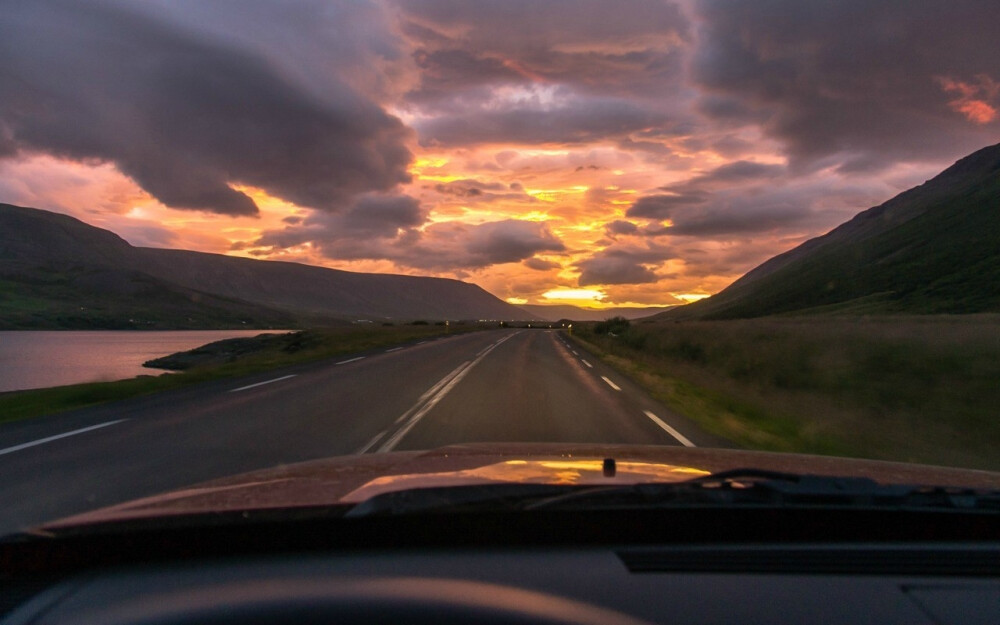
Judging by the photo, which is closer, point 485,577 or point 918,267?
point 485,577

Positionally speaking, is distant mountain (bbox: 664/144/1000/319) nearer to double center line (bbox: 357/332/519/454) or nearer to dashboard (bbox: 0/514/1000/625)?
double center line (bbox: 357/332/519/454)

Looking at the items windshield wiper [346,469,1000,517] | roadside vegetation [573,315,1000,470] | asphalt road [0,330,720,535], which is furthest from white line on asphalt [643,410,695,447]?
windshield wiper [346,469,1000,517]

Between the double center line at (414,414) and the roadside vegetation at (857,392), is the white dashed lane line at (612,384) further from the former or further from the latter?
the double center line at (414,414)

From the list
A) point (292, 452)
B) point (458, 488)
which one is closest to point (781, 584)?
point (458, 488)

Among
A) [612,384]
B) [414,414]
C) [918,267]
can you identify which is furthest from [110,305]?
[918,267]

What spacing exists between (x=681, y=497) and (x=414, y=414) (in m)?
9.31

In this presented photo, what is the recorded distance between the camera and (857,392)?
14531 millimetres

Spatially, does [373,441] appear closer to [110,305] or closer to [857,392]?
[857,392]

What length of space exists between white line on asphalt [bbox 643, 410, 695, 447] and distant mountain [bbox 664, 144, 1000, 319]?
261 feet

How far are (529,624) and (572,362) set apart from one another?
23.4m

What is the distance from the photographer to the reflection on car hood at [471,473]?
266 centimetres

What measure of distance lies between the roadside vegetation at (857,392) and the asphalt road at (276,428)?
160 cm

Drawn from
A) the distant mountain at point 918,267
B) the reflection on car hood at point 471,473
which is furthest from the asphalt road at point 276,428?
the distant mountain at point 918,267

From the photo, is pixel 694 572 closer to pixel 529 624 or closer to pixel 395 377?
pixel 529 624
